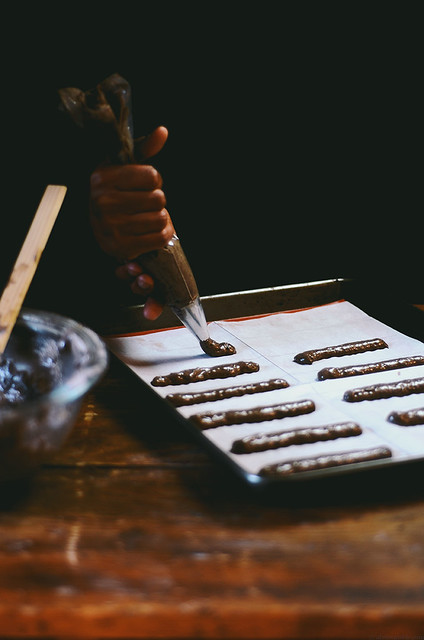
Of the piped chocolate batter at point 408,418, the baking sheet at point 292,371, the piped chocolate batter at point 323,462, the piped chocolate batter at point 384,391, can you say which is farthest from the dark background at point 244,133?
the piped chocolate batter at point 323,462

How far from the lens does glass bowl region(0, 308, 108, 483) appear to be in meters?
1.22

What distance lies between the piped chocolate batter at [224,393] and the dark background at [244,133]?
774mm

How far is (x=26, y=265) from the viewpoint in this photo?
1.48 m

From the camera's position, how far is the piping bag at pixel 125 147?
64.9 inches

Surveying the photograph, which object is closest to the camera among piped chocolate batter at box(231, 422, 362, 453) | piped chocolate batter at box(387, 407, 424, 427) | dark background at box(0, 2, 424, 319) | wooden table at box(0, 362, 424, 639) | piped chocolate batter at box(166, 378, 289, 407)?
wooden table at box(0, 362, 424, 639)

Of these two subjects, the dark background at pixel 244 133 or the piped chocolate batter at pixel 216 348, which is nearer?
the piped chocolate batter at pixel 216 348

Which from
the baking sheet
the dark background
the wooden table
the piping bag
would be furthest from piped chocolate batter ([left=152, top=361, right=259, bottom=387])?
the dark background

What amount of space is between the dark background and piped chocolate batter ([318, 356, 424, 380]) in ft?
1.68

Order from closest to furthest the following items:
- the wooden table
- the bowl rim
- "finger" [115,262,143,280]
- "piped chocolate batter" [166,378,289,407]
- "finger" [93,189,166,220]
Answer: the wooden table, the bowl rim, "piped chocolate batter" [166,378,289,407], "finger" [93,189,166,220], "finger" [115,262,143,280]

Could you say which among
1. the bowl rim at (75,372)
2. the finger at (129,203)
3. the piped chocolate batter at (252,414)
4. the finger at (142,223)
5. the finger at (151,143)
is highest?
the finger at (151,143)

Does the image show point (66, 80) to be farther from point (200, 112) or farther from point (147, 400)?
point (147, 400)

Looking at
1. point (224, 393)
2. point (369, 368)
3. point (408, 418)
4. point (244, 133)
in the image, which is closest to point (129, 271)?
point (224, 393)

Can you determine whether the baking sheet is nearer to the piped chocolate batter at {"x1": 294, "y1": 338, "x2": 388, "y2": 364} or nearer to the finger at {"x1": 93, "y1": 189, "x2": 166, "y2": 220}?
the piped chocolate batter at {"x1": 294, "y1": 338, "x2": 388, "y2": 364}

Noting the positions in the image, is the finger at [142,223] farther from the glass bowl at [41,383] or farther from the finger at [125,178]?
the glass bowl at [41,383]
